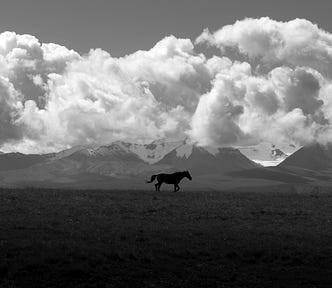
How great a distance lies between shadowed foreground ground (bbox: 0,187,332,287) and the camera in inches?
987

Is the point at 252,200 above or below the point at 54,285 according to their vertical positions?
above

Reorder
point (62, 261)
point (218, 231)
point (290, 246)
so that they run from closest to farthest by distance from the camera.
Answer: point (62, 261), point (290, 246), point (218, 231)

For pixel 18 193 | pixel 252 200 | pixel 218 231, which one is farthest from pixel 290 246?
pixel 18 193

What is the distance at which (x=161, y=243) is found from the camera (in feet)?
102

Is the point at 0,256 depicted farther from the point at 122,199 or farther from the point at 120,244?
the point at 122,199

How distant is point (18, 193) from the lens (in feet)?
169

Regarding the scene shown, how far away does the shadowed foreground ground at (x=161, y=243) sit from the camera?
82.2 feet

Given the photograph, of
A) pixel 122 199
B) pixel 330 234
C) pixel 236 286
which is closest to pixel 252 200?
pixel 122 199

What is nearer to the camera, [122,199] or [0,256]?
[0,256]

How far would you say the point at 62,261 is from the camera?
25953 mm

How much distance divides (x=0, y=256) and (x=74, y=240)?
4932 mm

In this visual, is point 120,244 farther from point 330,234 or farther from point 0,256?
point 330,234

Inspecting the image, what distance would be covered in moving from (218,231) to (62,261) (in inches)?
498

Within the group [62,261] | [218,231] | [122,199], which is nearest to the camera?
[62,261]
